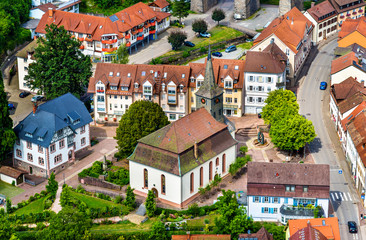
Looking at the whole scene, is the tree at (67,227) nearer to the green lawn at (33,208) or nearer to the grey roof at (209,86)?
the green lawn at (33,208)

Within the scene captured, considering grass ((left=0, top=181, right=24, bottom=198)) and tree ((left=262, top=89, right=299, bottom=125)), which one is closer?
grass ((left=0, top=181, right=24, bottom=198))

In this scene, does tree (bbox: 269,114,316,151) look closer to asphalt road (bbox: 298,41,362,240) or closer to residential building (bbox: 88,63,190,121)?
asphalt road (bbox: 298,41,362,240)

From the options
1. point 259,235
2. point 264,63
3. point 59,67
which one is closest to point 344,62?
point 264,63

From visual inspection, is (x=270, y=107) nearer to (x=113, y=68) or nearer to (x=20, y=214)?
(x=113, y=68)

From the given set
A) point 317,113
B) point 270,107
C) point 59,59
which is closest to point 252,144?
point 270,107

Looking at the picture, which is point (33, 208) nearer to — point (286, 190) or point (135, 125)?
point (135, 125)

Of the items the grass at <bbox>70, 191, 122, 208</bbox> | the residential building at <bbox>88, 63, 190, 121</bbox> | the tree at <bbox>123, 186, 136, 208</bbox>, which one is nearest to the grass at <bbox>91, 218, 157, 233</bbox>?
the tree at <bbox>123, 186, 136, 208</bbox>
